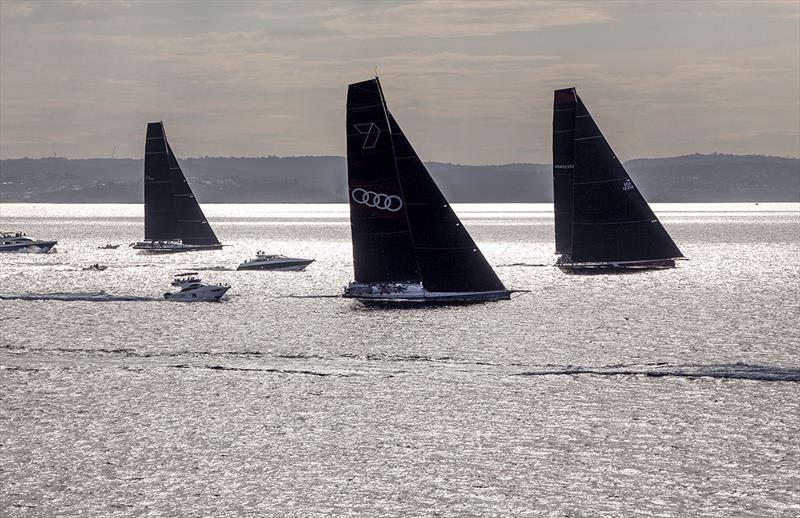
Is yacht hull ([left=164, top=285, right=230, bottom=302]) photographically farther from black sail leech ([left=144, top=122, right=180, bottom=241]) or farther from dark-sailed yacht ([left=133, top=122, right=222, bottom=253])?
black sail leech ([left=144, top=122, right=180, bottom=241])

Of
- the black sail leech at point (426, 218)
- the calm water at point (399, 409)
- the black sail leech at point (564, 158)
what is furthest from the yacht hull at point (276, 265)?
the black sail leech at point (426, 218)

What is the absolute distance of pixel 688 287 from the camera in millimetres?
99562

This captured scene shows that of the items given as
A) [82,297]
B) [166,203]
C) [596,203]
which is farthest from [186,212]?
[596,203]

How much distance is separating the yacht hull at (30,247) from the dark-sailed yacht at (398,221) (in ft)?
288

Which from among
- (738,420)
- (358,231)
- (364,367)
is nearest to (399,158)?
(358,231)

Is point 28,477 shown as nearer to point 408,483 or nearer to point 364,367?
point 408,483

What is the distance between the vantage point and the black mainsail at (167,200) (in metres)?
118

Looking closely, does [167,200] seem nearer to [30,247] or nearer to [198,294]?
[30,247]

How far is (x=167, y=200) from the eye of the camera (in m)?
120

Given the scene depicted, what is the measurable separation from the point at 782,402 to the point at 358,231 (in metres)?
31.5

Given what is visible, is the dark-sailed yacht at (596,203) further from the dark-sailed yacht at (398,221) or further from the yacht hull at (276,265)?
the yacht hull at (276,265)

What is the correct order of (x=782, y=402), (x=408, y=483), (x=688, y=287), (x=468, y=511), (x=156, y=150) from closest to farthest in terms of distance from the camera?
(x=468, y=511)
(x=408, y=483)
(x=782, y=402)
(x=688, y=287)
(x=156, y=150)

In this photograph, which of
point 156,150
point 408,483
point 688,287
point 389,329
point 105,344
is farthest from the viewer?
point 156,150

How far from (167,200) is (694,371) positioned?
8035cm
